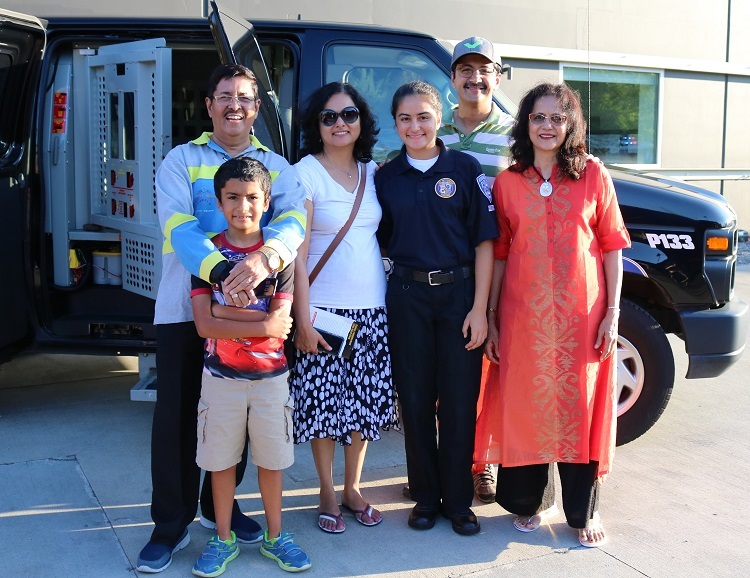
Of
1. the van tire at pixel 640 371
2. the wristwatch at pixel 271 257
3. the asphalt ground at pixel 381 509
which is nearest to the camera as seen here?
the wristwatch at pixel 271 257

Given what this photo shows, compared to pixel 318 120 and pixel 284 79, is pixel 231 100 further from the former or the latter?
pixel 284 79

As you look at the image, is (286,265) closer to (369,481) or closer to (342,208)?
(342,208)

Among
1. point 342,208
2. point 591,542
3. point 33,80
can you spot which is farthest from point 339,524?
point 33,80

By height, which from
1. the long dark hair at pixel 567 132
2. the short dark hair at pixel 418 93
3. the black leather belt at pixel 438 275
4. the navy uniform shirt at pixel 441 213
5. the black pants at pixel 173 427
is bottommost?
the black pants at pixel 173 427

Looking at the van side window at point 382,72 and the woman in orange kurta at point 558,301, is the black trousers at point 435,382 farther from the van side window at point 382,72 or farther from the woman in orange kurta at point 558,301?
the van side window at point 382,72

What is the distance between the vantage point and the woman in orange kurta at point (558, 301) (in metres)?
3.28

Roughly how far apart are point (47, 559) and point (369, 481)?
4.78ft

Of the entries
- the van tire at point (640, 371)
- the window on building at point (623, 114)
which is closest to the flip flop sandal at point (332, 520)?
the van tire at point (640, 371)

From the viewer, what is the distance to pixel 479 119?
3812 mm

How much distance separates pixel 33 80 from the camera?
14.9 feet

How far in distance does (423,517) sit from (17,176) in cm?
280

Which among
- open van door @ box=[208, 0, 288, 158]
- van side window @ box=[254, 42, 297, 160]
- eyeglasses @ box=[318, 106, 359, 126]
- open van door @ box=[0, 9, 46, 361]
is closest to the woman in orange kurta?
eyeglasses @ box=[318, 106, 359, 126]

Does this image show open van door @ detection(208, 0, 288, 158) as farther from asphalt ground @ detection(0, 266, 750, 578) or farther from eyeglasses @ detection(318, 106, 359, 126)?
asphalt ground @ detection(0, 266, 750, 578)

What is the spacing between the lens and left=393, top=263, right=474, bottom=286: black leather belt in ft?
10.9
